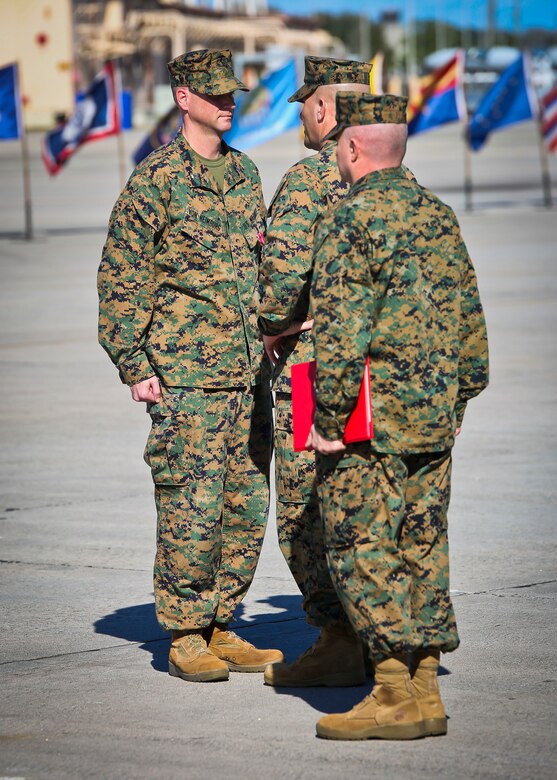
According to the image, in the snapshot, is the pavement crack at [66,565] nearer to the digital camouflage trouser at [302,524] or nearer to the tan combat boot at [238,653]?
the tan combat boot at [238,653]

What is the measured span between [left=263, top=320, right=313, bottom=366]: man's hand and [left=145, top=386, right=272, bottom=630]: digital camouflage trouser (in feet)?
0.94

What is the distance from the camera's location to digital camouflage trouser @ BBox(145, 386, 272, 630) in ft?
17.2

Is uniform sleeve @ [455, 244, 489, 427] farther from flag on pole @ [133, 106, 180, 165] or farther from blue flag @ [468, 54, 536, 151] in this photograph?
blue flag @ [468, 54, 536, 151]

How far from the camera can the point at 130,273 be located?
525cm

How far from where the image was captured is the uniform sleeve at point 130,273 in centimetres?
525

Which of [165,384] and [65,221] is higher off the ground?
[165,384]

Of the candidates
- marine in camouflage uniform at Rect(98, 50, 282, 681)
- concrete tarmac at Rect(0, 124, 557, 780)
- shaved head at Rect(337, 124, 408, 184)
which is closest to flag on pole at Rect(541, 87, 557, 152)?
concrete tarmac at Rect(0, 124, 557, 780)

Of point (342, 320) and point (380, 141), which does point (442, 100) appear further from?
point (342, 320)

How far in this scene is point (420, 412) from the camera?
4445 millimetres

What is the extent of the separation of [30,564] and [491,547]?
7.12 ft

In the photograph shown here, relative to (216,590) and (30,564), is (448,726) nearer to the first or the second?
(216,590)

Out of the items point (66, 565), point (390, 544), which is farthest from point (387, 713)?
point (66, 565)

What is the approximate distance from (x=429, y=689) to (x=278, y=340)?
1257 millimetres

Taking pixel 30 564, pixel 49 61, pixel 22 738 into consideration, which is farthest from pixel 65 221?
pixel 49 61
